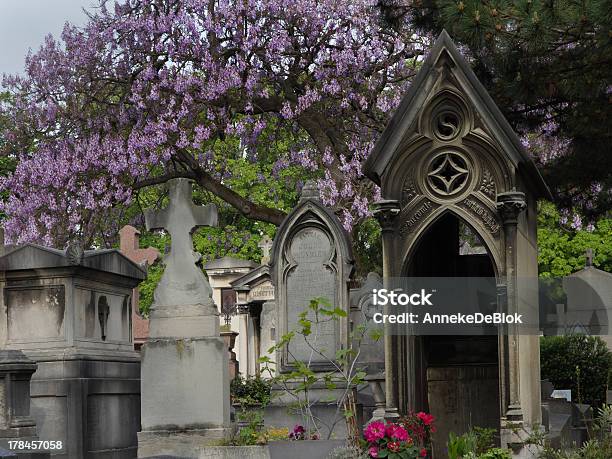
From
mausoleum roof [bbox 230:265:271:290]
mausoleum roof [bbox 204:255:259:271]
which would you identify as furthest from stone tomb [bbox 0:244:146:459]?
mausoleum roof [bbox 204:255:259:271]

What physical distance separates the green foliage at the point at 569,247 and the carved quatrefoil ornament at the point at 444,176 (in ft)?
98.6

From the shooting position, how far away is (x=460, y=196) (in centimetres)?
1149

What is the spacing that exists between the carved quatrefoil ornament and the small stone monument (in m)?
4.79

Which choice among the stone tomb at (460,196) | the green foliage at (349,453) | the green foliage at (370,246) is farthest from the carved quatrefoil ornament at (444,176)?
the green foliage at (370,246)

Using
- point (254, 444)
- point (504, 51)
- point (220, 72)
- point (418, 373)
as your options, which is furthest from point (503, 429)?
point (220, 72)

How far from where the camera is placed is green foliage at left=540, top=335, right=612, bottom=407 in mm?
20344

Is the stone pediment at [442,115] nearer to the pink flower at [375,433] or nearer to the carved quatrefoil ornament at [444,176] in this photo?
the carved quatrefoil ornament at [444,176]

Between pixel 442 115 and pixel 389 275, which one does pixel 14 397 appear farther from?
pixel 442 115

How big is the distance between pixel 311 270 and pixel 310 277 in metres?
0.10

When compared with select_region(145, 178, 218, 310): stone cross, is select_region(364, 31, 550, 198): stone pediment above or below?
above

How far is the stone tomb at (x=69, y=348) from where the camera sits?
14.8m

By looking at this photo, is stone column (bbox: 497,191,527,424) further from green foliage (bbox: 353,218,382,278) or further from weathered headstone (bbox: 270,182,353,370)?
green foliage (bbox: 353,218,382,278)

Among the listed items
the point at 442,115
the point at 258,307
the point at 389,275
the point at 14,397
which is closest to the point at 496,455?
the point at 389,275

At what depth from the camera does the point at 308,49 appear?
23.8 metres
